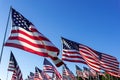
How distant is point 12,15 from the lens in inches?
706

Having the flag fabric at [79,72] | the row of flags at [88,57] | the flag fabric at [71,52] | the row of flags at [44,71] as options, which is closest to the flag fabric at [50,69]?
the row of flags at [44,71]

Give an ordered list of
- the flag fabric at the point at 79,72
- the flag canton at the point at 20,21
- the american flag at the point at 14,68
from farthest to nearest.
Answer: the flag fabric at the point at 79,72 → the american flag at the point at 14,68 → the flag canton at the point at 20,21

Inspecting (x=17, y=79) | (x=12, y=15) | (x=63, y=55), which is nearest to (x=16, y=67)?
(x=17, y=79)

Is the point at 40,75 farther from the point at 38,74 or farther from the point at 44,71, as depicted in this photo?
the point at 44,71

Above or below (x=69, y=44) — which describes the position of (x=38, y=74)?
below

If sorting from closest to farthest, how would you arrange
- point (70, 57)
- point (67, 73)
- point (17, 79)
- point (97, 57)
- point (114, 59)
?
point (70, 57)
point (97, 57)
point (114, 59)
point (17, 79)
point (67, 73)

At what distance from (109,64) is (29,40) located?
16764mm

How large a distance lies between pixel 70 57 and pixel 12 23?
11136 mm

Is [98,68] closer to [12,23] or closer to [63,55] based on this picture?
[63,55]

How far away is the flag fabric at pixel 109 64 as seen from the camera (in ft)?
104

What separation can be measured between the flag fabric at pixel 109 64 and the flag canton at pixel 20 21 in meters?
15.5

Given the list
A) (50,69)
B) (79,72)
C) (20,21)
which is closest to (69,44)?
(20,21)

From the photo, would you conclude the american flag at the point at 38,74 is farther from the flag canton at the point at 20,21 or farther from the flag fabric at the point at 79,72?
the flag canton at the point at 20,21

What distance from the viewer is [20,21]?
1772 centimetres
